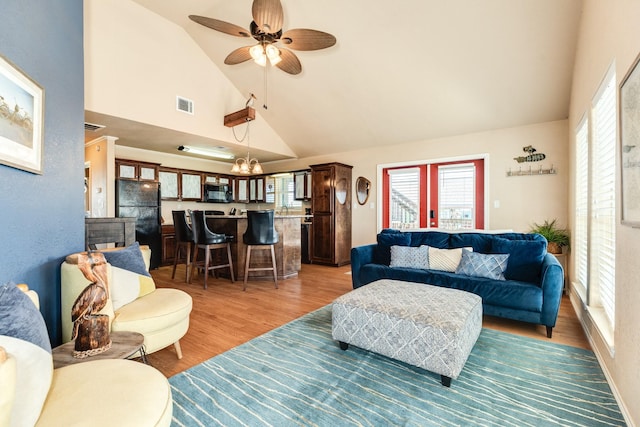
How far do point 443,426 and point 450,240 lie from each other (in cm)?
244

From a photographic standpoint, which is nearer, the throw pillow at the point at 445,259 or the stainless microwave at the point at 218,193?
the throw pillow at the point at 445,259

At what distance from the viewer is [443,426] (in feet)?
4.85

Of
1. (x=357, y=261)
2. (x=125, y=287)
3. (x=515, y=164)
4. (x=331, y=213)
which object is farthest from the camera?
(x=331, y=213)

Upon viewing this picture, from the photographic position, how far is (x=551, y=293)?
2523 mm

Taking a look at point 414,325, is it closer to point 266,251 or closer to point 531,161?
point 266,251

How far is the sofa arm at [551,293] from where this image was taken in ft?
8.25

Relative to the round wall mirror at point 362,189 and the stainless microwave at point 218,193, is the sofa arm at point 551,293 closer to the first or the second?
the round wall mirror at point 362,189

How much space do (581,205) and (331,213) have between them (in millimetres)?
3708

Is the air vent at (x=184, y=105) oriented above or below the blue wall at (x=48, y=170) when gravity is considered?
above

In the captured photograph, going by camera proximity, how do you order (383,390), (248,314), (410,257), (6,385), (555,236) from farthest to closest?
(555,236)
(410,257)
(248,314)
(383,390)
(6,385)

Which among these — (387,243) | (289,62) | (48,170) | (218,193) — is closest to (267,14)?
(289,62)

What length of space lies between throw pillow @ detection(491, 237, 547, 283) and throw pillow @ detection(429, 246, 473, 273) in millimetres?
463

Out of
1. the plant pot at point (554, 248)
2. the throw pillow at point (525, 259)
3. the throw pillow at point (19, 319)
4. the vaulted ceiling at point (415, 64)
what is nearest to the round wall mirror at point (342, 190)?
the vaulted ceiling at point (415, 64)

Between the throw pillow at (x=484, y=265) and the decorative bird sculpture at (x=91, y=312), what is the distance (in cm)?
310
